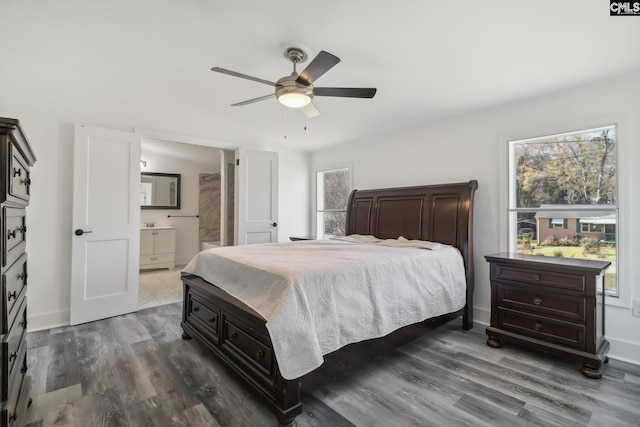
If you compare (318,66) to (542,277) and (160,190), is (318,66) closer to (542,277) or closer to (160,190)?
(542,277)

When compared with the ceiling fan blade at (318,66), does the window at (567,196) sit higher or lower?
lower

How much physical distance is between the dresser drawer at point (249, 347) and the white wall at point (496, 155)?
2.58 m

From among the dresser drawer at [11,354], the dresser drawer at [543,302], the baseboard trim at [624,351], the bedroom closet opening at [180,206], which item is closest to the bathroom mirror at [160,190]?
the bedroom closet opening at [180,206]

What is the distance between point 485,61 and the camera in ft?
8.16

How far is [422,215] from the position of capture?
3.56 meters

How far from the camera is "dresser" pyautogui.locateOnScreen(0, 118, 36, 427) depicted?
125 cm

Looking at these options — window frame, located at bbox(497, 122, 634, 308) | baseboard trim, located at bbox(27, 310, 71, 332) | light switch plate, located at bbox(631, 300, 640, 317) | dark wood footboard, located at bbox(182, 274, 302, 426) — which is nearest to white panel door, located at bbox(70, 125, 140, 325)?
baseboard trim, located at bbox(27, 310, 71, 332)

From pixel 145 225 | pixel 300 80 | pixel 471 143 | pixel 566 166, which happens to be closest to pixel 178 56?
pixel 300 80

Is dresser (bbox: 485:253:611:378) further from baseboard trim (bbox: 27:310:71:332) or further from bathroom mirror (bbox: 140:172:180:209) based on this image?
bathroom mirror (bbox: 140:172:180:209)

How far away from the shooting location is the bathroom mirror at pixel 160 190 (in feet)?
20.7

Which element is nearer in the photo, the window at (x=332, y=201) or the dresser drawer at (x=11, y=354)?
the dresser drawer at (x=11, y=354)

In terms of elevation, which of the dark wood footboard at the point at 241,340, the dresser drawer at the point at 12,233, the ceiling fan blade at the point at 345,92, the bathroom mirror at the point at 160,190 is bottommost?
the dark wood footboard at the point at 241,340

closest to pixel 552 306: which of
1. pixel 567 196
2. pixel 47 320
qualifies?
pixel 567 196

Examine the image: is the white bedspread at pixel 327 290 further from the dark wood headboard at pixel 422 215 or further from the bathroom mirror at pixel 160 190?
the bathroom mirror at pixel 160 190
